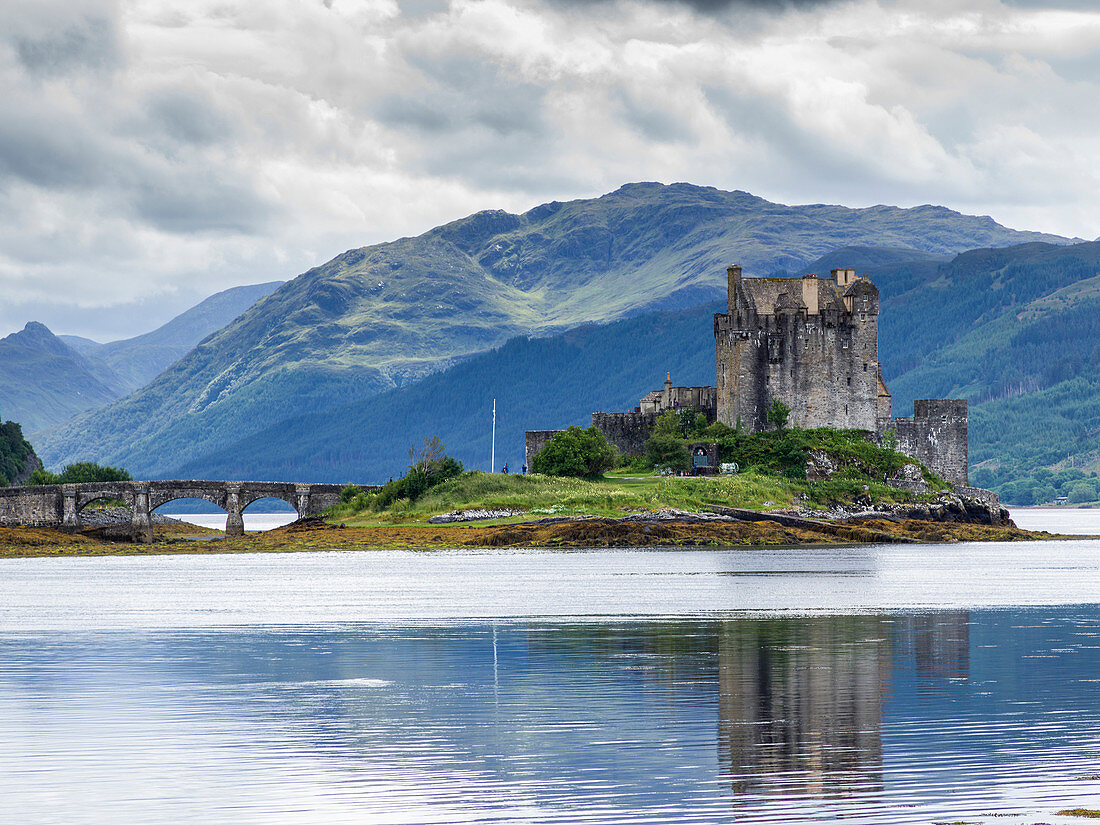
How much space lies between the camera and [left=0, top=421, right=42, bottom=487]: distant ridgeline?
138 metres

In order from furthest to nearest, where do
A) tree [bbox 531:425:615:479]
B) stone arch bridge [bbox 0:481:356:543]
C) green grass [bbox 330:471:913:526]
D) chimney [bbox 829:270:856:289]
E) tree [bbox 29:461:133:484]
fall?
tree [bbox 29:461:133:484], chimney [bbox 829:270:856:289], stone arch bridge [bbox 0:481:356:543], tree [bbox 531:425:615:479], green grass [bbox 330:471:913:526]

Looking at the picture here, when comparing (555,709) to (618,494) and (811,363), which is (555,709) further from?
(811,363)

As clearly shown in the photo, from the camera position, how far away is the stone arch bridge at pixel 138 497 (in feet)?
346

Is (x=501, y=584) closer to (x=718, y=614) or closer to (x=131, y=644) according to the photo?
(x=718, y=614)

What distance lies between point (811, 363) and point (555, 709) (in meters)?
79.4

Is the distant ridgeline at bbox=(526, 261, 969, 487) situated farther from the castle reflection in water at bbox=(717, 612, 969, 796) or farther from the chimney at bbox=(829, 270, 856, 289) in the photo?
the castle reflection in water at bbox=(717, 612, 969, 796)

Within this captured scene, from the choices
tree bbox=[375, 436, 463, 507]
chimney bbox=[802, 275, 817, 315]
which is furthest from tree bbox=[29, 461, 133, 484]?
chimney bbox=[802, 275, 817, 315]

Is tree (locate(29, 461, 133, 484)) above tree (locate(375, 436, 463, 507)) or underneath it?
above

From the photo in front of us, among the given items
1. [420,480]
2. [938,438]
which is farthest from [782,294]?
[420,480]

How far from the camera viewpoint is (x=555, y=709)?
24734mm

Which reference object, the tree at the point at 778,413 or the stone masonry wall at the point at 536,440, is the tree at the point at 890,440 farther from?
the stone masonry wall at the point at 536,440

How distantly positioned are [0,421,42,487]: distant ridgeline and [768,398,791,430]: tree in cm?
6765

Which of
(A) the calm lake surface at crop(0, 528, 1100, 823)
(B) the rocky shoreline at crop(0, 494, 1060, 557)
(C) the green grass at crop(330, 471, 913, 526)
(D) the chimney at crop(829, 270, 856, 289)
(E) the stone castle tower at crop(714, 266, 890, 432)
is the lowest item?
(A) the calm lake surface at crop(0, 528, 1100, 823)

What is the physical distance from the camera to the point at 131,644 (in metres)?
36.9
